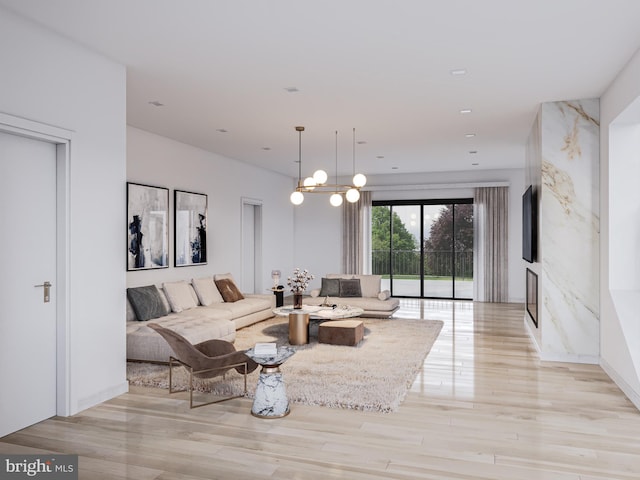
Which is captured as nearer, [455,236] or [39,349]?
[39,349]

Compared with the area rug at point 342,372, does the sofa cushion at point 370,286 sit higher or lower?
higher

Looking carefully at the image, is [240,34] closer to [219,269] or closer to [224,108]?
[224,108]

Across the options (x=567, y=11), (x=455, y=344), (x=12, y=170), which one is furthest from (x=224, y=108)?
(x=455, y=344)

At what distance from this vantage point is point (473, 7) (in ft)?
10.5

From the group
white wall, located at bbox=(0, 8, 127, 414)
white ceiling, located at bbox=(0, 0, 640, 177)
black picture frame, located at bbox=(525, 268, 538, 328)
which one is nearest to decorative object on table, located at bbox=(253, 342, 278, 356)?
white wall, located at bbox=(0, 8, 127, 414)

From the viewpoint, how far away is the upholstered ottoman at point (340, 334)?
20.3 feet

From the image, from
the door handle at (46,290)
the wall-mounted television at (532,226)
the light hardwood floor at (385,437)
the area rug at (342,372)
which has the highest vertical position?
the wall-mounted television at (532,226)

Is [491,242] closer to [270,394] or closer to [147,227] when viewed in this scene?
[147,227]

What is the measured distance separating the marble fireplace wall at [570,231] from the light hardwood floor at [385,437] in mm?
730

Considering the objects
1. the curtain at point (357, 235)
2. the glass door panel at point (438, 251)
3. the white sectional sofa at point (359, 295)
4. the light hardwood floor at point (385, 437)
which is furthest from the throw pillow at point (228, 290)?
the glass door panel at point (438, 251)

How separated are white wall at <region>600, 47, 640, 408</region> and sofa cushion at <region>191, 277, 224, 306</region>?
5111 millimetres

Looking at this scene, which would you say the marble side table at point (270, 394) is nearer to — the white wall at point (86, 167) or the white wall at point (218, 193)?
the white wall at point (86, 167)

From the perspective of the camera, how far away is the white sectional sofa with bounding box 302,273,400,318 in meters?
8.19

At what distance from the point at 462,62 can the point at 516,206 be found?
6794mm
